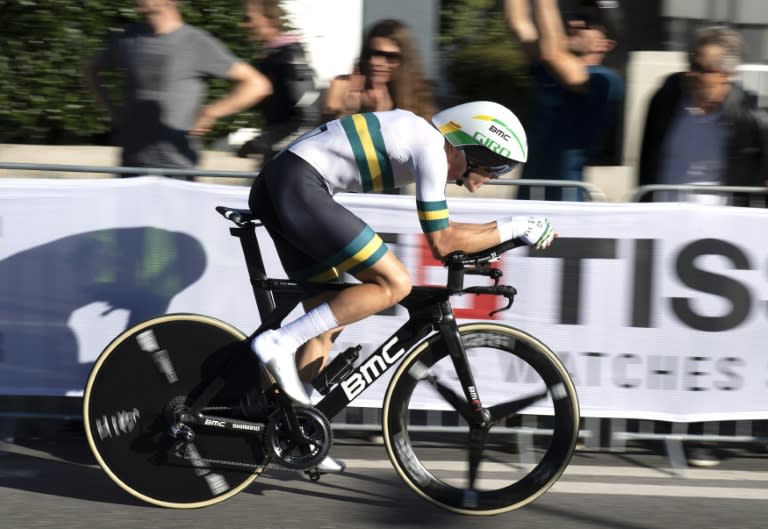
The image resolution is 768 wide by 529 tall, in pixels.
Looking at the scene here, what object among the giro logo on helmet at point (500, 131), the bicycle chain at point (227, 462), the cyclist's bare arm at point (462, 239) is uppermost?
the giro logo on helmet at point (500, 131)

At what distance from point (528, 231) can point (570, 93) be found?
2134 millimetres

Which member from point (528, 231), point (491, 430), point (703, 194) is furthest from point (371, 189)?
point (703, 194)

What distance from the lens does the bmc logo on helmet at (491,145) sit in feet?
14.9

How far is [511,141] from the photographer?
14.9 feet

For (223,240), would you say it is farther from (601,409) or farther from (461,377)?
(601,409)

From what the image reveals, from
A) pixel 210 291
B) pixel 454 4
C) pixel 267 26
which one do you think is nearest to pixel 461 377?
pixel 210 291

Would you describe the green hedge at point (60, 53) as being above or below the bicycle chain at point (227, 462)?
above

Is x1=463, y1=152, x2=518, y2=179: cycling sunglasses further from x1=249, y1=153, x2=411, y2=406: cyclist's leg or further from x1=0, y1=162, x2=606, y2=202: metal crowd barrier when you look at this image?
x1=0, y1=162, x2=606, y2=202: metal crowd barrier

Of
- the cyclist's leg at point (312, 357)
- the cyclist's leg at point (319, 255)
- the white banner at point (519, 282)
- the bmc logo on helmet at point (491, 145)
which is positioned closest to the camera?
the bmc logo on helmet at point (491, 145)

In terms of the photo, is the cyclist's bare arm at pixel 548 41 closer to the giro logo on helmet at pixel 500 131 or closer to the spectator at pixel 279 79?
the spectator at pixel 279 79

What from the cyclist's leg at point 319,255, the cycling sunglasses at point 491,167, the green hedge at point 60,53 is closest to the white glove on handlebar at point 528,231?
the cycling sunglasses at point 491,167

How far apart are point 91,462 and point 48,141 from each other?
15.2 ft

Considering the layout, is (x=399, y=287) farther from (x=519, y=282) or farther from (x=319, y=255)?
(x=519, y=282)

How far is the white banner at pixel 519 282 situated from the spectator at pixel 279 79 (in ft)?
3.31
